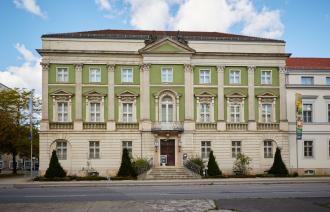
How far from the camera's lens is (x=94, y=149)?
4169cm

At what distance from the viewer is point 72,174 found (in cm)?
4091

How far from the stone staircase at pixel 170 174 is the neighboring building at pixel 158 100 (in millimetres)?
2541

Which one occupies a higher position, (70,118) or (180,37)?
(180,37)

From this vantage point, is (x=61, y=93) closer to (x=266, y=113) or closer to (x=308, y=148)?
(x=266, y=113)

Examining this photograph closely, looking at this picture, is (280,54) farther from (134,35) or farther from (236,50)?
(134,35)

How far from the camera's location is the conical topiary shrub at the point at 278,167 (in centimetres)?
3956

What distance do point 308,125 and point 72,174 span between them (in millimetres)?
24424

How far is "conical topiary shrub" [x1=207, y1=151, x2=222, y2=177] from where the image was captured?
126 feet

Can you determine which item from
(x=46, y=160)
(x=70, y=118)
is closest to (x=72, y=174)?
(x=46, y=160)

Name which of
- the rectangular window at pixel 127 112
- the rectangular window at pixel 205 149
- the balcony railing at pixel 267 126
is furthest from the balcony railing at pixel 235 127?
the rectangular window at pixel 127 112

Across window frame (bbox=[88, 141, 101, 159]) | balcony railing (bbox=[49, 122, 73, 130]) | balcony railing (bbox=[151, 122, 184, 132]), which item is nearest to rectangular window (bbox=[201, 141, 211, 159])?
balcony railing (bbox=[151, 122, 184, 132])

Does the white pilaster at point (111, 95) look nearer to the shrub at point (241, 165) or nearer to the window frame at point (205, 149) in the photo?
the window frame at point (205, 149)

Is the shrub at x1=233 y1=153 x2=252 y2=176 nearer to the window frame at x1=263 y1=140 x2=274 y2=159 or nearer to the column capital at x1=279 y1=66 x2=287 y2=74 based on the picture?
the window frame at x1=263 y1=140 x2=274 y2=159

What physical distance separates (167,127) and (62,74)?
11837mm
